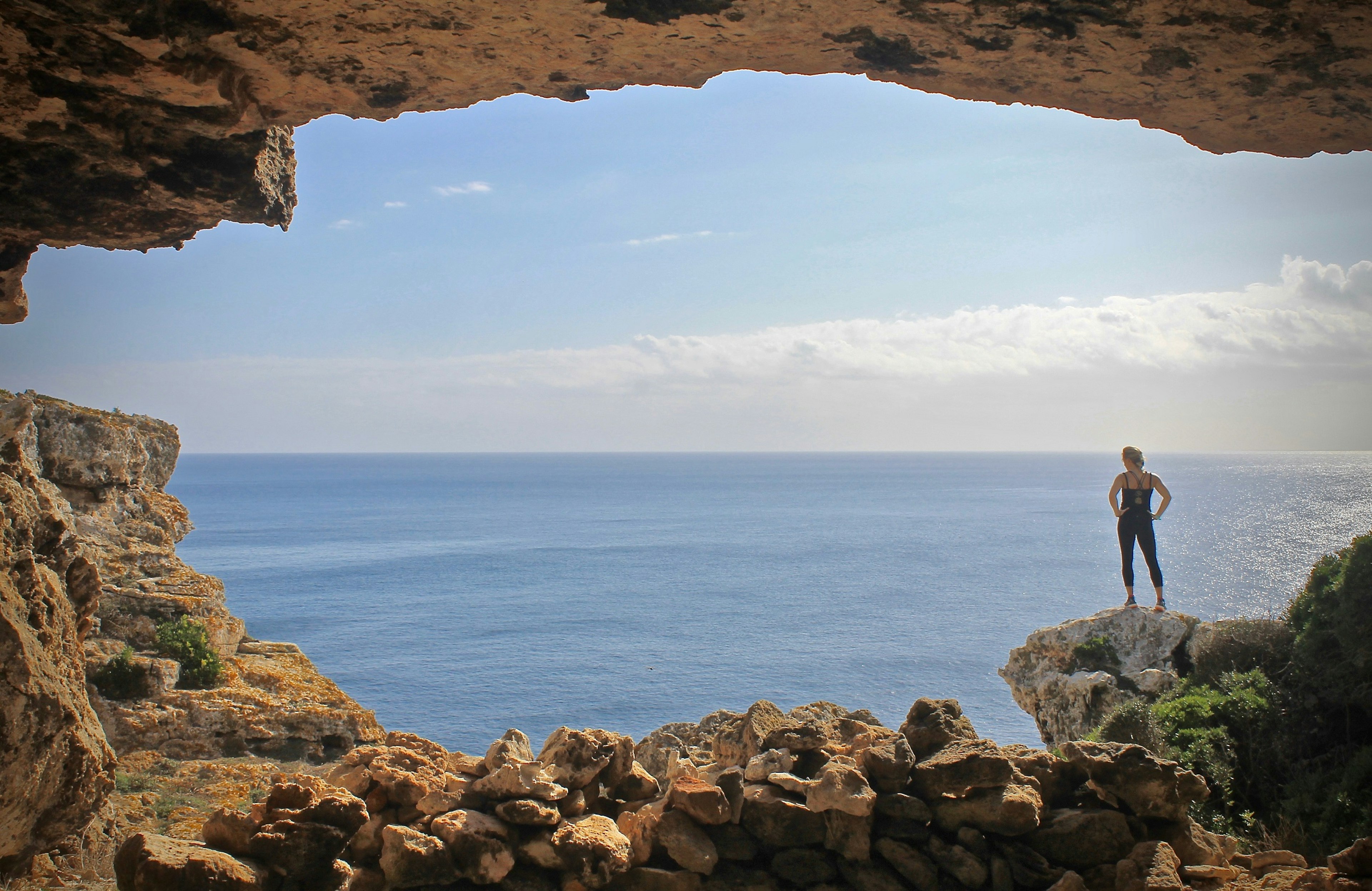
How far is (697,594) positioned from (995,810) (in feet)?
203

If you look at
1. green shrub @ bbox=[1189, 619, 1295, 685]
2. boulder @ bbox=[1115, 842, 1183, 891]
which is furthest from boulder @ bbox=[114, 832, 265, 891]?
green shrub @ bbox=[1189, 619, 1295, 685]

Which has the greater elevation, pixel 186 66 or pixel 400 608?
pixel 186 66

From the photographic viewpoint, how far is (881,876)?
494 centimetres

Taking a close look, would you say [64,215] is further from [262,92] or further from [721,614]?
[721,614]

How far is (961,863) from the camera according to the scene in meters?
4.93

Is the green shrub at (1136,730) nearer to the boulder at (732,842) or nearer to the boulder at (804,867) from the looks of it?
the boulder at (804,867)

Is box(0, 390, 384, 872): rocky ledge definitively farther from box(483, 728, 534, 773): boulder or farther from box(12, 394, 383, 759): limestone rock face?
box(483, 728, 534, 773): boulder

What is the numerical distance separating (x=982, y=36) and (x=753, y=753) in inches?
185

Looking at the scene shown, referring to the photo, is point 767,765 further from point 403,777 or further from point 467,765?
point 403,777

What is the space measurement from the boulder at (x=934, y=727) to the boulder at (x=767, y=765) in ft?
2.54

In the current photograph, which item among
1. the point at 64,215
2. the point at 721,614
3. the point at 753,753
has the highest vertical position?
the point at 64,215

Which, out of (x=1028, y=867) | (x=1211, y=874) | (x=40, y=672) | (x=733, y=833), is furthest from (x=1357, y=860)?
(x=40, y=672)

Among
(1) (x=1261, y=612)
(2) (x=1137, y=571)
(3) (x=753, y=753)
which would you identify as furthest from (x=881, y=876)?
(2) (x=1137, y=571)

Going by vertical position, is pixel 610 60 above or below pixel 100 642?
above
